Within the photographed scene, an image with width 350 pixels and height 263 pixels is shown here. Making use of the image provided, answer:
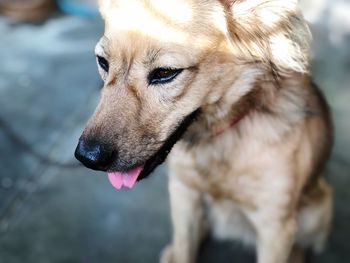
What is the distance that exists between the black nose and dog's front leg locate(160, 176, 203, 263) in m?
0.49

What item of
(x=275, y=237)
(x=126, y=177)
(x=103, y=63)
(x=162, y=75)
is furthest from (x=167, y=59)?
(x=275, y=237)

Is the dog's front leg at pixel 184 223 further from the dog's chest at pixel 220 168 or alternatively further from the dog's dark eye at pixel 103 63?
the dog's dark eye at pixel 103 63

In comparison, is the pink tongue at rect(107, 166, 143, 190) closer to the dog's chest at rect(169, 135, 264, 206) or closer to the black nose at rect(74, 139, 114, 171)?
the black nose at rect(74, 139, 114, 171)

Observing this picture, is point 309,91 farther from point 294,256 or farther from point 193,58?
point 294,256

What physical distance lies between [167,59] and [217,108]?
0.27 m

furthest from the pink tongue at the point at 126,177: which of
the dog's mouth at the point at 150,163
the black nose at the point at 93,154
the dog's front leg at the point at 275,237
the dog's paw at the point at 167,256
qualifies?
the dog's paw at the point at 167,256

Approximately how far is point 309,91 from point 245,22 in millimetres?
436

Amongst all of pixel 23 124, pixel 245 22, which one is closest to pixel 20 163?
pixel 23 124

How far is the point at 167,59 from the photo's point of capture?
4.32 feet

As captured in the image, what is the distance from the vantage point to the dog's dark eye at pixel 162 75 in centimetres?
134

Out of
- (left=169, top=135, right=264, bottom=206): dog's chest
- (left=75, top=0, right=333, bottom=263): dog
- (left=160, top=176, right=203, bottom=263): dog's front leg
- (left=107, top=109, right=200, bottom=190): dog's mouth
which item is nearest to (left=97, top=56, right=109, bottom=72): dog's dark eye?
(left=75, top=0, right=333, bottom=263): dog

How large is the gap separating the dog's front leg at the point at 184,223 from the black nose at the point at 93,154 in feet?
1.59

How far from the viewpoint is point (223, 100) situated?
1.50m

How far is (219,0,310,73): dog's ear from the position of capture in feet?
4.47
